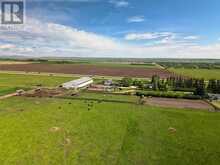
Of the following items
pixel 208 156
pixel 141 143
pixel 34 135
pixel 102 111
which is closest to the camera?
pixel 208 156

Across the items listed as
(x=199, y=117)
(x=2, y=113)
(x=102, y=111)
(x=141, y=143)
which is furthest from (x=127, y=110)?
(x=2, y=113)

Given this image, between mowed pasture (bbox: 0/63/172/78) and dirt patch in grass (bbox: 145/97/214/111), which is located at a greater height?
mowed pasture (bbox: 0/63/172/78)

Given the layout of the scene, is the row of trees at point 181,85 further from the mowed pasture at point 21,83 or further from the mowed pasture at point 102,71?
the mowed pasture at point 102,71

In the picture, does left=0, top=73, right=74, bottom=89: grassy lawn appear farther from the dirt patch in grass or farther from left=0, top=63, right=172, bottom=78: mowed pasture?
the dirt patch in grass

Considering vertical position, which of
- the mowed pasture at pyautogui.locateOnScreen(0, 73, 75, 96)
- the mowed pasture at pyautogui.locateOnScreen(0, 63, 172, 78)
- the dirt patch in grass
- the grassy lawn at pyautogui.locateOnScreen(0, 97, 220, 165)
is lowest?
the grassy lawn at pyautogui.locateOnScreen(0, 97, 220, 165)

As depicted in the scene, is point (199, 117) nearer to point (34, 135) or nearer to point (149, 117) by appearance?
point (149, 117)

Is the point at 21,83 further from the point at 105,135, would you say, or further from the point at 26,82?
the point at 105,135

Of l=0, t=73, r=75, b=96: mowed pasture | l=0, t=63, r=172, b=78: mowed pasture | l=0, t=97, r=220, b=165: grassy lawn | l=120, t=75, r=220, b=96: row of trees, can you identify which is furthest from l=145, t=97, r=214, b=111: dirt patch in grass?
l=0, t=63, r=172, b=78: mowed pasture

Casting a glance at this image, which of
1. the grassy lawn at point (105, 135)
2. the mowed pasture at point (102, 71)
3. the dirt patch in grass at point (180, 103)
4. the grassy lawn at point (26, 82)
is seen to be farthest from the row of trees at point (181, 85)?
the mowed pasture at point (102, 71)
